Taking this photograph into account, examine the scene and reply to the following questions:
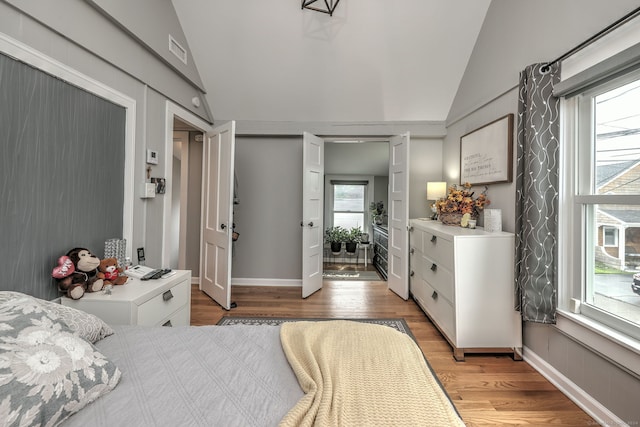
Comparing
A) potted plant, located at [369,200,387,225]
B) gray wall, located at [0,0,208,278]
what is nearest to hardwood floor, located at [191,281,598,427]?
gray wall, located at [0,0,208,278]

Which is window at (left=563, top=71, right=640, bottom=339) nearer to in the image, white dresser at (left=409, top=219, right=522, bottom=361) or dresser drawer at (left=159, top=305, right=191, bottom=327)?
white dresser at (left=409, top=219, right=522, bottom=361)

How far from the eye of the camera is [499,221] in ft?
7.77

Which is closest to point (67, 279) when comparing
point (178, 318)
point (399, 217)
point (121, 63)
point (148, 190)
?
point (178, 318)

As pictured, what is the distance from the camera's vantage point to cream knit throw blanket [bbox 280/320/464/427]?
0.76 metres

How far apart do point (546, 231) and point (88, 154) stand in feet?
9.91

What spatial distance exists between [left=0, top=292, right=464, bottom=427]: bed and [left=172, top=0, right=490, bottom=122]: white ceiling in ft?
9.30

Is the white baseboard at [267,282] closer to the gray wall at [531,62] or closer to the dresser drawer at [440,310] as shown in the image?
the dresser drawer at [440,310]

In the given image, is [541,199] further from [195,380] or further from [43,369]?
[43,369]

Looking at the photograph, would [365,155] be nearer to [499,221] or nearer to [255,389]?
[499,221]

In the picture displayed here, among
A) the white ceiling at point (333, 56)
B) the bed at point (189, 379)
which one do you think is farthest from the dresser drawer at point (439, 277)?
the white ceiling at point (333, 56)

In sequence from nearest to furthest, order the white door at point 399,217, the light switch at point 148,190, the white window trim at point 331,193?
the light switch at point 148,190, the white door at point 399,217, the white window trim at point 331,193

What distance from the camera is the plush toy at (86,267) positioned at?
158 centimetres

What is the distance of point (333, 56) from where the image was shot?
120 inches

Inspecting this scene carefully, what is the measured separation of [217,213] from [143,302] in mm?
1617
